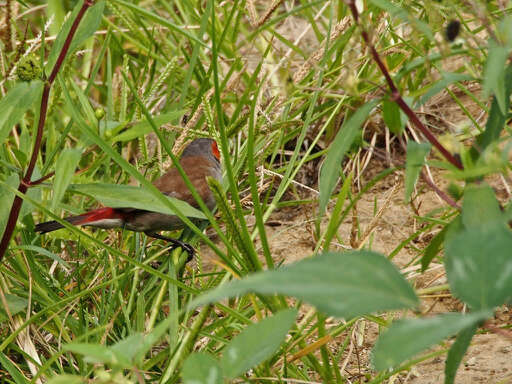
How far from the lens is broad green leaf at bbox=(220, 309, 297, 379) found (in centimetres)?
114

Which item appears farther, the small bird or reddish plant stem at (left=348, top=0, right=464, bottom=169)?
the small bird

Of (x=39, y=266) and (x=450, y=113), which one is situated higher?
(x=450, y=113)

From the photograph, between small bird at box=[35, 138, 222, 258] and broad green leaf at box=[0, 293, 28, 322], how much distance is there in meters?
0.30

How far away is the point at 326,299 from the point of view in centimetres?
96


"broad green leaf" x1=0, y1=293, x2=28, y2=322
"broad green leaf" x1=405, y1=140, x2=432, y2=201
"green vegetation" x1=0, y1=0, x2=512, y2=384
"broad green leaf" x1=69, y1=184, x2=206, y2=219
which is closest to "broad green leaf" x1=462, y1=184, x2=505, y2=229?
"green vegetation" x1=0, y1=0, x2=512, y2=384

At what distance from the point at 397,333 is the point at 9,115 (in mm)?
1329

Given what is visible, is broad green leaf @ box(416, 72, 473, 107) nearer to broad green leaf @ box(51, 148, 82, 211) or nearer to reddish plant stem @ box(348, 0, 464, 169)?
reddish plant stem @ box(348, 0, 464, 169)

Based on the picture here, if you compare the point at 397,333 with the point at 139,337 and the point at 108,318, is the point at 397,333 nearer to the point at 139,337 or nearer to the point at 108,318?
the point at 139,337

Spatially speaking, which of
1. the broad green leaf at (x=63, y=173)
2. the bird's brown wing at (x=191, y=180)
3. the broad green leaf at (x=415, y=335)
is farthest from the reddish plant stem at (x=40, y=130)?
the broad green leaf at (x=415, y=335)

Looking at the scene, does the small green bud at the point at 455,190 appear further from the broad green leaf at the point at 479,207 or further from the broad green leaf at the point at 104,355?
the broad green leaf at the point at 104,355

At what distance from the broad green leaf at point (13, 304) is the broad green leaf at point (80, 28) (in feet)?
2.38

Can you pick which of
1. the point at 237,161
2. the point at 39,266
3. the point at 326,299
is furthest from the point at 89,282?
the point at 326,299

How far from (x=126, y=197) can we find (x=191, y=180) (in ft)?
4.28

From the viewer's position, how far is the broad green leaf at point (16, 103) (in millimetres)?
1927
